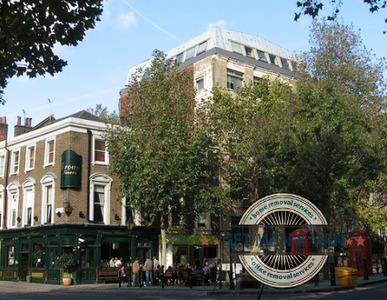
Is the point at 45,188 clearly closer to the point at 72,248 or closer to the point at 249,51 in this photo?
the point at 72,248

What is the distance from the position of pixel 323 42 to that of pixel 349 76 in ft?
10.6

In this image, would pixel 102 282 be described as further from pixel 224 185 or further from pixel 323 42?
pixel 323 42

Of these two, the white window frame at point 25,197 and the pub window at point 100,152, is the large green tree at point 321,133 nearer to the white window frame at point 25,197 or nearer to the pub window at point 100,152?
the pub window at point 100,152

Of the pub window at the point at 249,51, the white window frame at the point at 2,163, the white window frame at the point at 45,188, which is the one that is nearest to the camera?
the white window frame at the point at 45,188

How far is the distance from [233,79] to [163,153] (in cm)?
1548

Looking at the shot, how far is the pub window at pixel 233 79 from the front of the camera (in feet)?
137

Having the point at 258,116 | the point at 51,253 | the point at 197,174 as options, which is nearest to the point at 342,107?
the point at 258,116

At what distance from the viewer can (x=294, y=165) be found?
26641mm

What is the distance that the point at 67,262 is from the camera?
28.8 m

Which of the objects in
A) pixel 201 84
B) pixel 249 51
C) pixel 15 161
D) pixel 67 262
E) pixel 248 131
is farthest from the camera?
pixel 249 51

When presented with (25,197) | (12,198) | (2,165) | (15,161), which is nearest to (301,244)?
(25,197)

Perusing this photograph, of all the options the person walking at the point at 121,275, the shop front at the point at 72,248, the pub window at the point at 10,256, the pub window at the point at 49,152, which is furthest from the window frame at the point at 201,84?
the pub window at the point at 10,256

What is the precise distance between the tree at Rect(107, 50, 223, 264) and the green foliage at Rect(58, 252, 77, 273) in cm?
528

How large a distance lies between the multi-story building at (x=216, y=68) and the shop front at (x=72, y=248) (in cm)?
289
